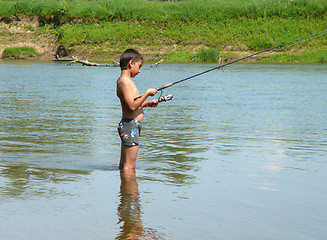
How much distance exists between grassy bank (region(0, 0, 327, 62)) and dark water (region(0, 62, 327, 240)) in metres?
31.7

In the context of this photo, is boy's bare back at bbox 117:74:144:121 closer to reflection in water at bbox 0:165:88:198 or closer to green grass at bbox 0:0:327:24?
reflection in water at bbox 0:165:88:198

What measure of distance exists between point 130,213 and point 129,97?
1601 mm

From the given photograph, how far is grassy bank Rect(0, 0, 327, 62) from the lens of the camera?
46750mm

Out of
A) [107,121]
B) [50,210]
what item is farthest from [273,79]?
[50,210]

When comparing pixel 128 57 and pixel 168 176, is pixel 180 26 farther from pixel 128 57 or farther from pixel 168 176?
pixel 168 176

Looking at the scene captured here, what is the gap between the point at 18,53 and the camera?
4909 cm

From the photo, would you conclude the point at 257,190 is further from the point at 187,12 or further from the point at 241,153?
the point at 187,12

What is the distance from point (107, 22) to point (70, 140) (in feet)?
157

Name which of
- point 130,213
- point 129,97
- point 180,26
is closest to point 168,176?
point 129,97

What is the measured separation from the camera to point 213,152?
24.6 feet

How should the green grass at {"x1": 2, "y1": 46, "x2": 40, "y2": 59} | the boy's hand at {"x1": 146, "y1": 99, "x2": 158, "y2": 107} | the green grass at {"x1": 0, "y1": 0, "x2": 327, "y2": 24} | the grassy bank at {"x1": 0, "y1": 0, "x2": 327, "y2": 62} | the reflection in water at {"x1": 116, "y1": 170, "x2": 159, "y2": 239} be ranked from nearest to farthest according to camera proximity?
the reflection in water at {"x1": 116, "y1": 170, "x2": 159, "y2": 239} < the boy's hand at {"x1": 146, "y1": 99, "x2": 158, "y2": 107} < the grassy bank at {"x1": 0, "y1": 0, "x2": 327, "y2": 62} < the green grass at {"x1": 2, "y1": 46, "x2": 40, "y2": 59} < the green grass at {"x1": 0, "y1": 0, "x2": 327, "y2": 24}

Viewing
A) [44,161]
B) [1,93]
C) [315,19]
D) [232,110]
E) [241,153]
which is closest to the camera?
[44,161]

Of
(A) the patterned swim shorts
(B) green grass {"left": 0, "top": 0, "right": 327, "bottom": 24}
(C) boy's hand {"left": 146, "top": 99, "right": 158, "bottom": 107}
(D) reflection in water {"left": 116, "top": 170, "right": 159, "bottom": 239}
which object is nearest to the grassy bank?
(B) green grass {"left": 0, "top": 0, "right": 327, "bottom": 24}

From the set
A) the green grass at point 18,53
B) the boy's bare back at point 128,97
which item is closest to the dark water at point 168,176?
the boy's bare back at point 128,97
